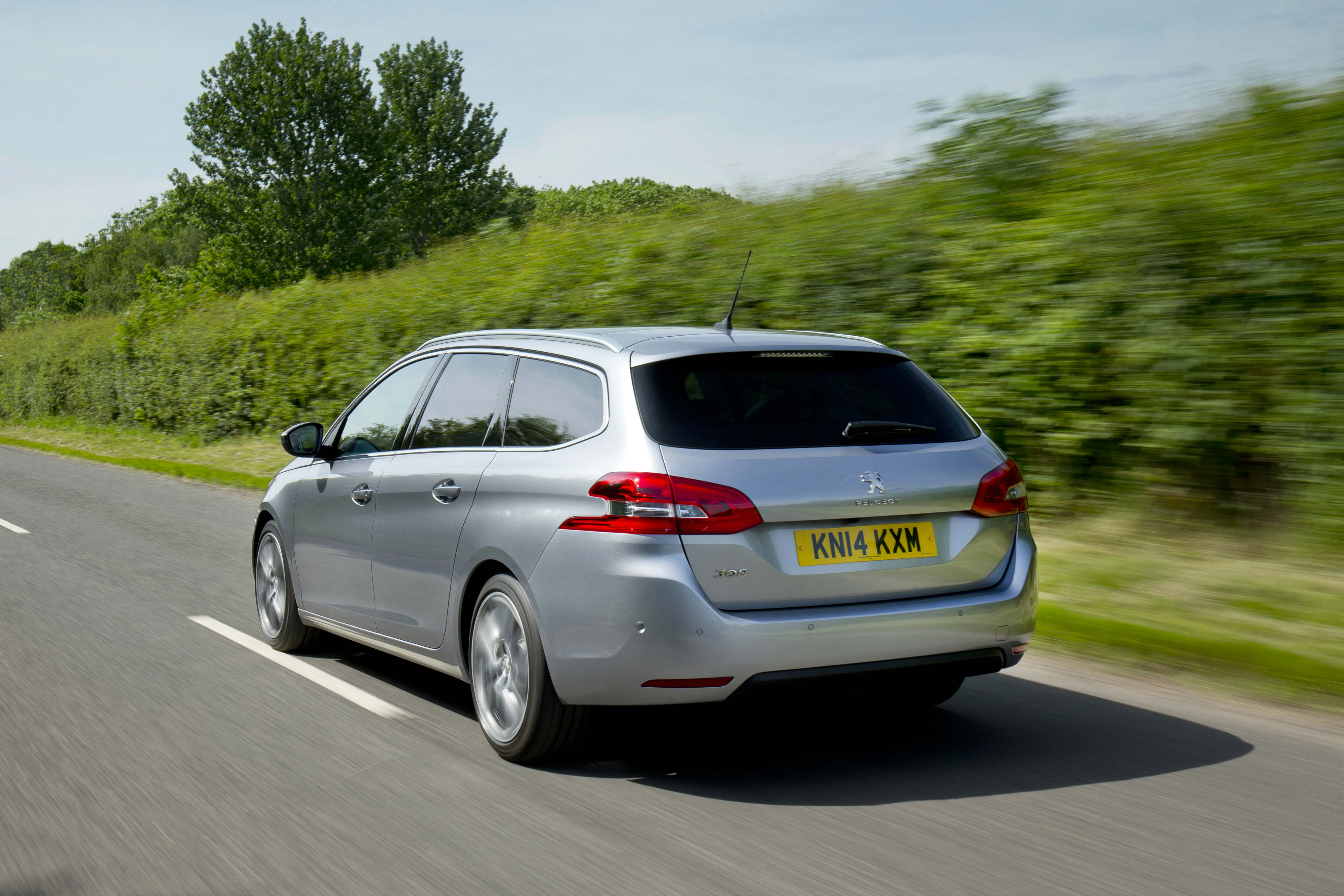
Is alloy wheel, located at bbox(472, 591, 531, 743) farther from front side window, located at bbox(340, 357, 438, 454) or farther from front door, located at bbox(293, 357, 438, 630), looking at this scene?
front side window, located at bbox(340, 357, 438, 454)

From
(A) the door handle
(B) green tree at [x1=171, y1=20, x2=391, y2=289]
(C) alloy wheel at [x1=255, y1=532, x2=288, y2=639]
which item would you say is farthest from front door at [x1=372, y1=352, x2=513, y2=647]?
(B) green tree at [x1=171, y1=20, x2=391, y2=289]

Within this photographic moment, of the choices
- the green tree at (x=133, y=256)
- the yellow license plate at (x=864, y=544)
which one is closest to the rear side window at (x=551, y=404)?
the yellow license plate at (x=864, y=544)

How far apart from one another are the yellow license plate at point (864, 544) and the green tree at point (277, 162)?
56352 millimetres

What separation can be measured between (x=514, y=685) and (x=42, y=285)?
171m

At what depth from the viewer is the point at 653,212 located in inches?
525

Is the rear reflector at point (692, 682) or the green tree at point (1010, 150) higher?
the green tree at point (1010, 150)

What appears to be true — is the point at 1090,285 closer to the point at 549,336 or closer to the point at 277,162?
the point at 549,336

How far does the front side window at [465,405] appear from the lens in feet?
17.0

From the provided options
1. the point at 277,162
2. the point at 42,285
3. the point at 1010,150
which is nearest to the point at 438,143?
the point at 277,162

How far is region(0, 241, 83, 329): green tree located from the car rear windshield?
413 feet

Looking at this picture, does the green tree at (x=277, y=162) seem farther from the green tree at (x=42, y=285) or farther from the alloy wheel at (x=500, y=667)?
the green tree at (x=42, y=285)

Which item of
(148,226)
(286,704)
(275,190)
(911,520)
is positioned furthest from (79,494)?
(148,226)

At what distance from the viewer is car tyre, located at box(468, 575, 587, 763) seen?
4.45 metres

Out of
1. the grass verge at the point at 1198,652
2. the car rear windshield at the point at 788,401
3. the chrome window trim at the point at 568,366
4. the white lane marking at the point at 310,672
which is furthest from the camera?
the white lane marking at the point at 310,672
